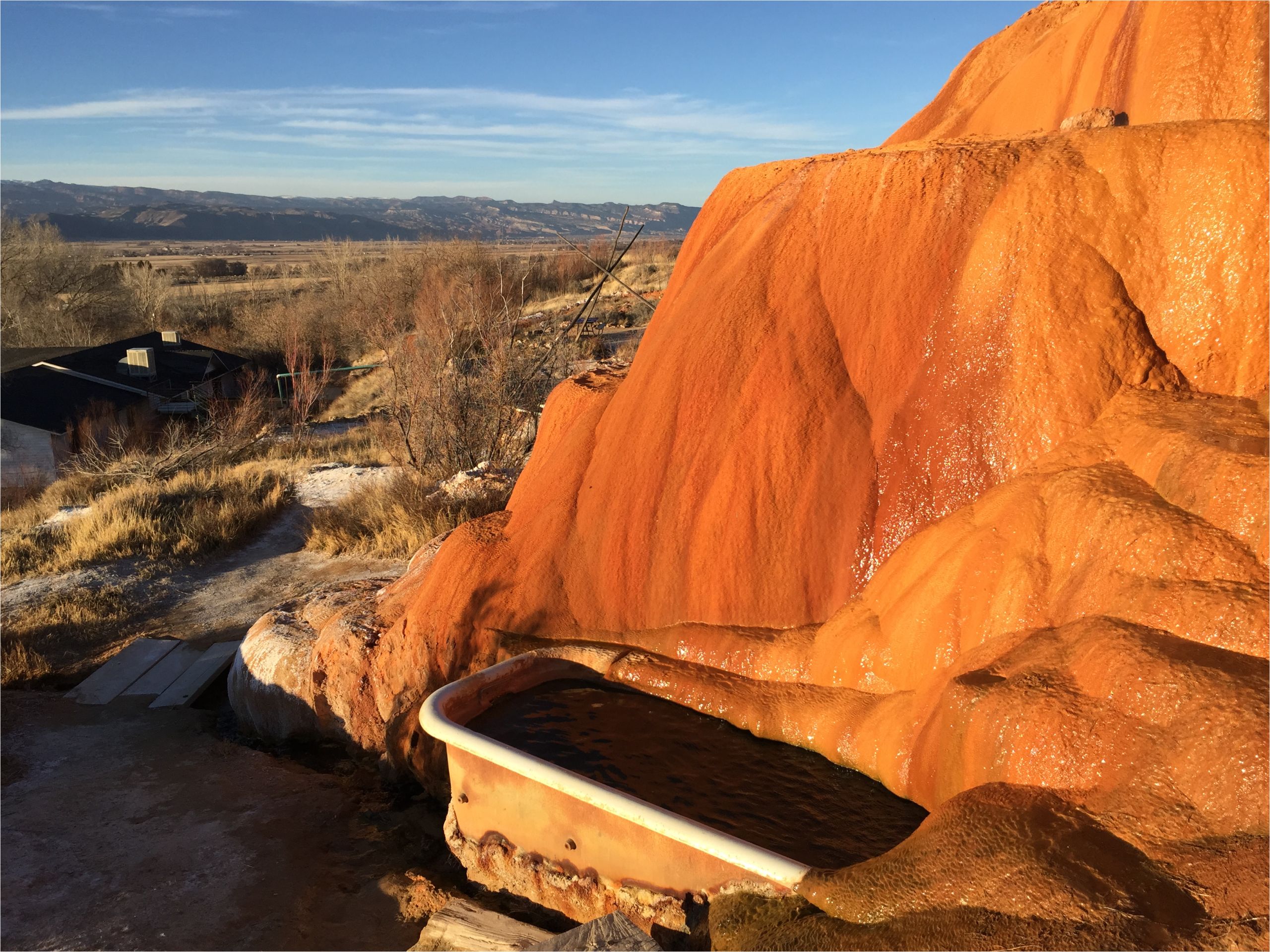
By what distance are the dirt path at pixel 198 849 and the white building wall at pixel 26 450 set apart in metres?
16.5

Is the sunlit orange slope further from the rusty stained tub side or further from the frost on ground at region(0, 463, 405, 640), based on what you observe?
the frost on ground at region(0, 463, 405, 640)

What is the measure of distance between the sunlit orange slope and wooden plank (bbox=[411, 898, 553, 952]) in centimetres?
410

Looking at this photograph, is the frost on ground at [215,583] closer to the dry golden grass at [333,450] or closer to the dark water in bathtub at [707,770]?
the dry golden grass at [333,450]

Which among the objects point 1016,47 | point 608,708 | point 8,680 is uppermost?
point 1016,47

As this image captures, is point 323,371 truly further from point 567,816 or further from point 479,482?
point 567,816

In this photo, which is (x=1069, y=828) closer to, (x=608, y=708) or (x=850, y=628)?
(x=850, y=628)

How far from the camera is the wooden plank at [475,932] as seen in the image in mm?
3506

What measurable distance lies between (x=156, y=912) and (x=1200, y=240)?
220 inches

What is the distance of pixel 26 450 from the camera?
21.0 m

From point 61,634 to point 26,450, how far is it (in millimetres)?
14219

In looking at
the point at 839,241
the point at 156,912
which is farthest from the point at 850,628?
the point at 156,912

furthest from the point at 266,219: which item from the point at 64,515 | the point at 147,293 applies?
the point at 64,515

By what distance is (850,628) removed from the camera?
3660 millimetres

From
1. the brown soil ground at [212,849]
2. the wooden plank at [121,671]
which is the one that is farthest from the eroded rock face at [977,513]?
the wooden plank at [121,671]
